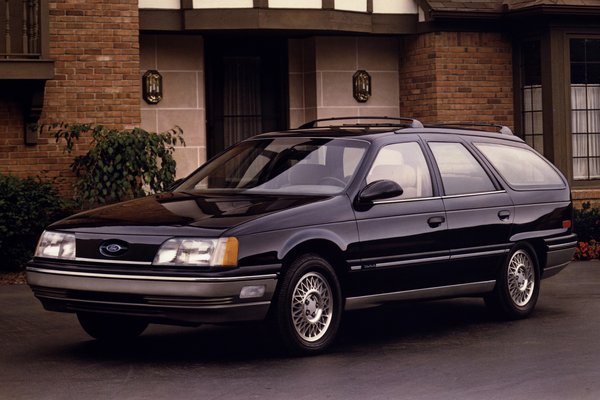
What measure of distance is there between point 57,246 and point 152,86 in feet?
29.8

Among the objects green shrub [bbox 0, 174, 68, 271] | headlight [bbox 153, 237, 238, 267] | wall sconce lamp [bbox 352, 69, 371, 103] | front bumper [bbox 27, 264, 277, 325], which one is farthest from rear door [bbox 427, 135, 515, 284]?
wall sconce lamp [bbox 352, 69, 371, 103]

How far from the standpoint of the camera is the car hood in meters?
8.46

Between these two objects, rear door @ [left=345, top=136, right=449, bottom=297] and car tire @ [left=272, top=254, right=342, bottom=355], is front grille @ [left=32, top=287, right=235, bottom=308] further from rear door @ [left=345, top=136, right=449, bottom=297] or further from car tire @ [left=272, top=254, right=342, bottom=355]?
rear door @ [left=345, top=136, right=449, bottom=297]

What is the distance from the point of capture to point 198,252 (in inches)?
327

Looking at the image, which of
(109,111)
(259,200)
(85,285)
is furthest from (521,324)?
(109,111)

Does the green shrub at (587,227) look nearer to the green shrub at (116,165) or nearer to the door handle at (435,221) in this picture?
the green shrub at (116,165)

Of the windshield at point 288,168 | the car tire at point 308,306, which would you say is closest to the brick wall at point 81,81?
the windshield at point 288,168

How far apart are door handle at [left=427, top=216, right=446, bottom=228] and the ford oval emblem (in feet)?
8.29

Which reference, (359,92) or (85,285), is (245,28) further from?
(85,285)

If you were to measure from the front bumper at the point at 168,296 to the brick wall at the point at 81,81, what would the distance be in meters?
7.49

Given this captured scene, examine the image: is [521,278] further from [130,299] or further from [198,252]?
[130,299]

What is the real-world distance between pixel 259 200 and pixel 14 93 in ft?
24.4

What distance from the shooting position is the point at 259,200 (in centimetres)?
915

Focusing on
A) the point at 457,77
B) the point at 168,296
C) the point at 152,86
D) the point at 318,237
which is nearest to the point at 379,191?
the point at 318,237
